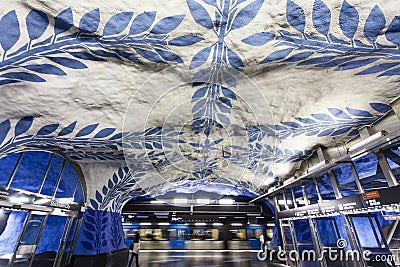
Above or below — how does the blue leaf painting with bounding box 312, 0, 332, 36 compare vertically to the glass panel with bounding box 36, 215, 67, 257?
above

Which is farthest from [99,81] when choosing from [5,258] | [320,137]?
[5,258]

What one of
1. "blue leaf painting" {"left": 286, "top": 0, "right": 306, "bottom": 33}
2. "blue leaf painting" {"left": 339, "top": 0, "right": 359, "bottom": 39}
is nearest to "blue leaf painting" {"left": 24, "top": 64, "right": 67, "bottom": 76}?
"blue leaf painting" {"left": 286, "top": 0, "right": 306, "bottom": 33}

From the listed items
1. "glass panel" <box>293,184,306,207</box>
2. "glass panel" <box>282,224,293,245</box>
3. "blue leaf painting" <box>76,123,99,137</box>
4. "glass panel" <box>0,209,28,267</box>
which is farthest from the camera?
"glass panel" <box>282,224,293,245</box>

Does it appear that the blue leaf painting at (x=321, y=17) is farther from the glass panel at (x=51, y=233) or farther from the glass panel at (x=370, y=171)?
the glass panel at (x=51, y=233)

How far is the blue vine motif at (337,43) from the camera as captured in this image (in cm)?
160

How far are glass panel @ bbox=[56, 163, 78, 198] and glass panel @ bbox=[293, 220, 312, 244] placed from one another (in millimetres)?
6187

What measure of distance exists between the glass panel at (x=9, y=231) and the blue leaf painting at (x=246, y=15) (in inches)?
206

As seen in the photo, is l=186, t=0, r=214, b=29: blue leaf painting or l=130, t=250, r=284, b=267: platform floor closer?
l=186, t=0, r=214, b=29: blue leaf painting

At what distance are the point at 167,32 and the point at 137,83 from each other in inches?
34.2

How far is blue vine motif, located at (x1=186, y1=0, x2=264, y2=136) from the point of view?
1.57m

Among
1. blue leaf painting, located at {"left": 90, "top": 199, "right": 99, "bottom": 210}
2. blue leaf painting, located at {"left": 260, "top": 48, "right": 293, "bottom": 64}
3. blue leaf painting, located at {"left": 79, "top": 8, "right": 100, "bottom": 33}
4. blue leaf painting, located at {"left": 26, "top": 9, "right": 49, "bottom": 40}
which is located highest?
blue leaf painting, located at {"left": 260, "top": 48, "right": 293, "bottom": 64}

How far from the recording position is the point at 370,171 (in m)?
5.21

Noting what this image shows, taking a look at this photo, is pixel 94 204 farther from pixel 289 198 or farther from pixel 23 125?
pixel 289 198

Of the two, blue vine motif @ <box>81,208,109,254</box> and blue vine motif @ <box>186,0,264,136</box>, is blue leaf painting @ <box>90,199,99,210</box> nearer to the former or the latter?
blue vine motif @ <box>81,208,109,254</box>
